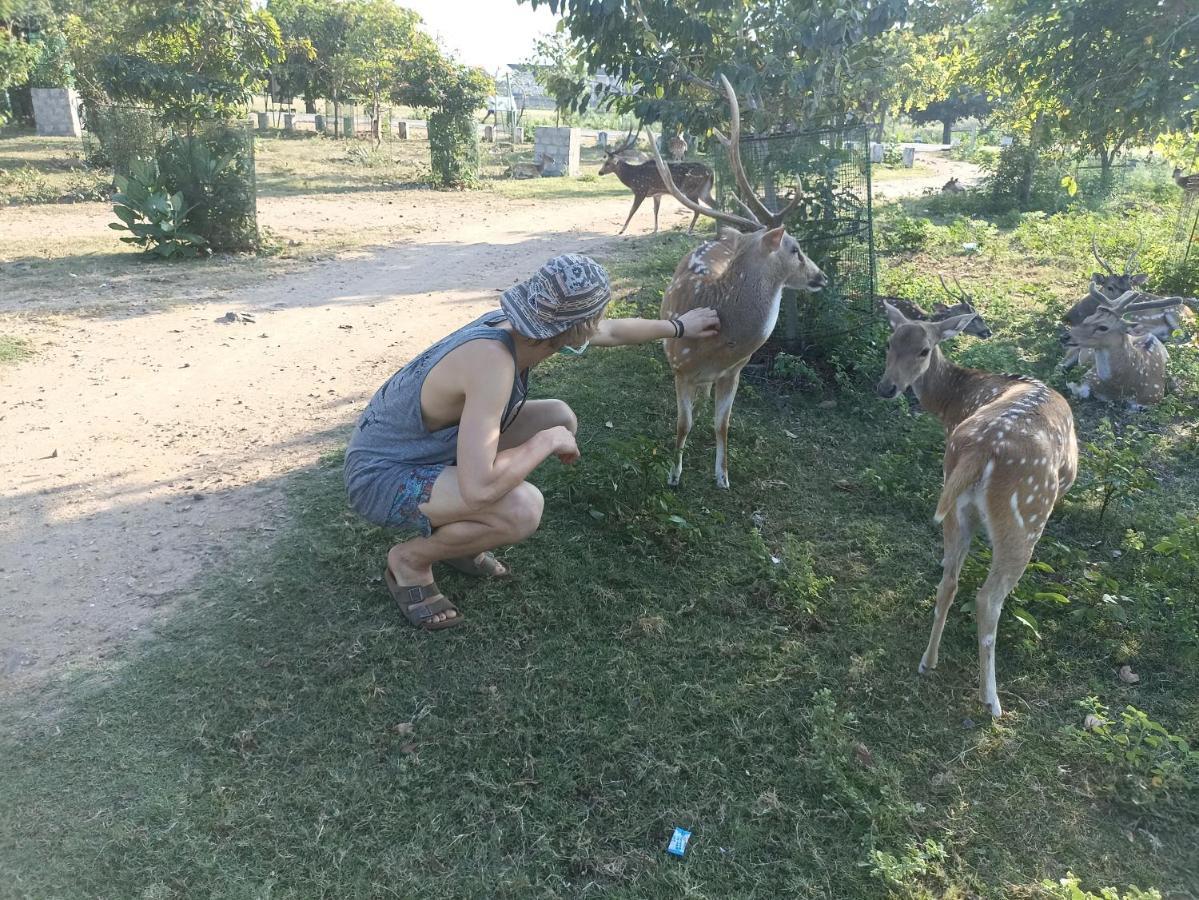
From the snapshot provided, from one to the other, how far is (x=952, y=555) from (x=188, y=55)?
13.9 m

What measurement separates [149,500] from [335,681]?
1965 mm

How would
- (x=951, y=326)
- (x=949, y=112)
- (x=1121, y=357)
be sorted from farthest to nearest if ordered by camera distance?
(x=949, y=112) < (x=1121, y=357) < (x=951, y=326)

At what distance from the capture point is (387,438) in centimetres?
354

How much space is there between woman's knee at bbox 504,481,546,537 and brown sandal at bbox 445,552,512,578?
0.54 meters

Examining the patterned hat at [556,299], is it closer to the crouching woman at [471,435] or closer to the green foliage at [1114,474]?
the crouching woman at [471,435]

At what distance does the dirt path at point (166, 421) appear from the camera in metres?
3.86

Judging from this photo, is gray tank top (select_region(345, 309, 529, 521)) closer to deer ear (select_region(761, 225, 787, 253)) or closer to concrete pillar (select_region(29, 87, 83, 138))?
deer ear (select_region(761, 225, 787, 253))

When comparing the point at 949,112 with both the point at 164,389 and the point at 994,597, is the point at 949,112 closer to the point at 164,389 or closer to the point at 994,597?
the point at 164,389

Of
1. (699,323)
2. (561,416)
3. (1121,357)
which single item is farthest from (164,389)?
(1121,357)

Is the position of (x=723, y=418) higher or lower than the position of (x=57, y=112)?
lower

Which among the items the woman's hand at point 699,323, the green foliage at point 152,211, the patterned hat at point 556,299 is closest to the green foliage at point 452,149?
the green foliage at point 152,211

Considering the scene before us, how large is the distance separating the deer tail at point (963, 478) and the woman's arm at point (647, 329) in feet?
4.75

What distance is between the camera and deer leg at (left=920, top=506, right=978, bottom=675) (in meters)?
3.54

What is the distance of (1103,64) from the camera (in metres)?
7.24
